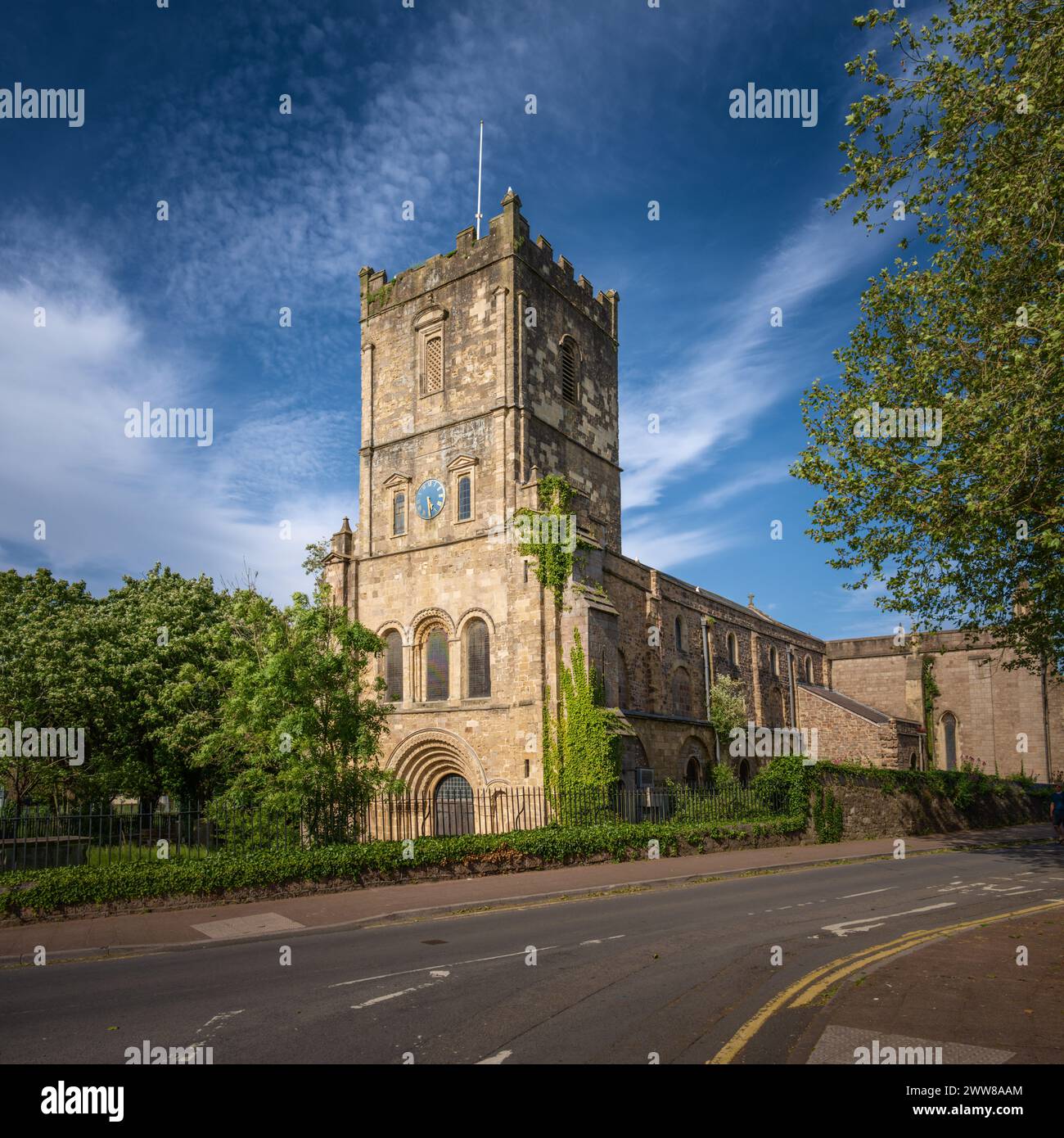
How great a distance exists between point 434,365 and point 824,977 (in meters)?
25.5

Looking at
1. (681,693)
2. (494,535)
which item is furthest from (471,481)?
(681,693)

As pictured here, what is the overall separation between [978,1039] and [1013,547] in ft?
42.4

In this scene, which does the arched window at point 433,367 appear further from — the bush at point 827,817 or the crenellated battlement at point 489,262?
the bush at point 827,817

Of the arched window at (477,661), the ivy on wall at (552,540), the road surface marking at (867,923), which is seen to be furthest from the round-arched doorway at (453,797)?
the road surface marking at (867,923)

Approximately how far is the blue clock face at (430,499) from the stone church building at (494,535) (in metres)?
0.09

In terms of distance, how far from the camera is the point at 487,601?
26.7 m

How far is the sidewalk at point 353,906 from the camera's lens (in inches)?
438

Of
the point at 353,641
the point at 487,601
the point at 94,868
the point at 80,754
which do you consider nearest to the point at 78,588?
the point at 80,754

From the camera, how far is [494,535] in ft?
88.6

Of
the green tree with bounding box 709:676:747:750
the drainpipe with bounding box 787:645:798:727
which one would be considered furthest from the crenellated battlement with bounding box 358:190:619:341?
the drainpipe with bounding box 787:645:798:727

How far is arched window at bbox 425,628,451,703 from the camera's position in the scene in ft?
90.6

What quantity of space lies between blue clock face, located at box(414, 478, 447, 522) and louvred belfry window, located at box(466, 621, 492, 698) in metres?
4.36
